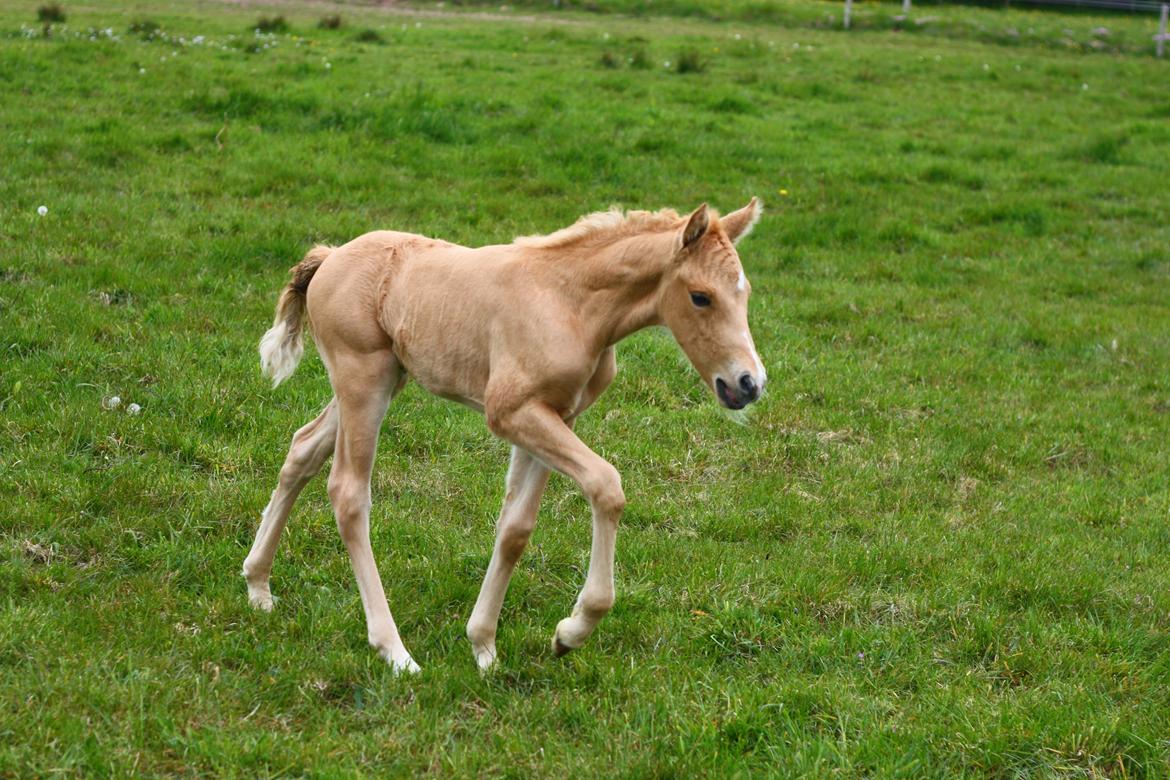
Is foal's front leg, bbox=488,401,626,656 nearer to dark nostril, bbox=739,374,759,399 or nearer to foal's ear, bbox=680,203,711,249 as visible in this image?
dark nostril, bbox=739,374,759,399

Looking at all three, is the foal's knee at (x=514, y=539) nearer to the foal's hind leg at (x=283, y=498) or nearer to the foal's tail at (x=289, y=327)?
the foal's hind leg at (x=283, y=498)

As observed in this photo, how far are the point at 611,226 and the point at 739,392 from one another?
937 mm

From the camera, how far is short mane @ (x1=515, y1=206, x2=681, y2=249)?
190 inches

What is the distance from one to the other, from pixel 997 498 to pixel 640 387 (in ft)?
8.19

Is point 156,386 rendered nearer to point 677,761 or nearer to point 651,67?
point 677,761

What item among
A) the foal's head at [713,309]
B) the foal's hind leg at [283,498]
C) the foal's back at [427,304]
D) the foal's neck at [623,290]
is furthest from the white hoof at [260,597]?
the foal's head at [713,309]

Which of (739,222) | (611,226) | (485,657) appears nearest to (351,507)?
(485,657)

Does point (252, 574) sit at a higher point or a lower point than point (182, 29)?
lower

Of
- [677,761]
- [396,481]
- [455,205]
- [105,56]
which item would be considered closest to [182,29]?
[105,56]

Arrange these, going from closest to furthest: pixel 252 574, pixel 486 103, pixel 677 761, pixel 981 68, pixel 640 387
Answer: pixel 677 761, pixel 252 574, pixel 640 387, pixel 486 103, pixel 981 68

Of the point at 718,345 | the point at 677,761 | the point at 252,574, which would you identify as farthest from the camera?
the point at 252,574

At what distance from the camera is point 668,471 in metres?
7.19

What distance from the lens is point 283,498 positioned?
5.34 meters

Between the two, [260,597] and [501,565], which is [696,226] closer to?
[501,565]
